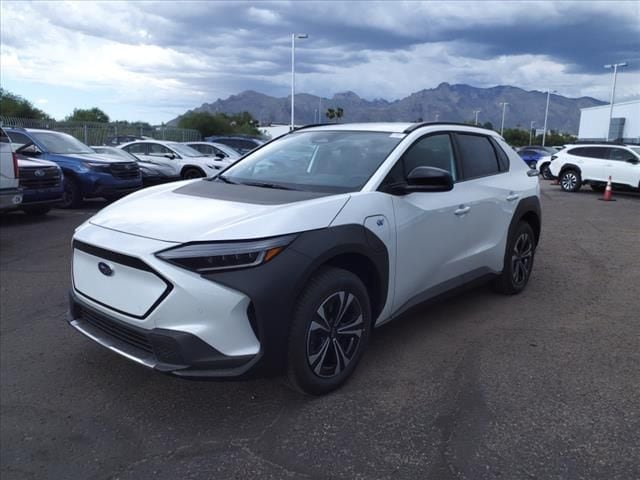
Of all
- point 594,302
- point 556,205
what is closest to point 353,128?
point 594,302

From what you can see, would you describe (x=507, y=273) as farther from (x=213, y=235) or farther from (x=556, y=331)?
(x=213, y=235)

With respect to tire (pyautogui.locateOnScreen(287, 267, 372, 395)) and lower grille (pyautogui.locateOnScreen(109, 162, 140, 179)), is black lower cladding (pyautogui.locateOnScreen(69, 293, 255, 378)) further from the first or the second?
lower grille (pyautogui.locateOnScreen(109, 162, 140, 179))

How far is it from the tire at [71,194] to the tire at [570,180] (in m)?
16.0

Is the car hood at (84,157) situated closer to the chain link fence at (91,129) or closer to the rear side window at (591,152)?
the chain link fence at (91,129)

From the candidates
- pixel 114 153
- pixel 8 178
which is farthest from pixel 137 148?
pixel 8 178

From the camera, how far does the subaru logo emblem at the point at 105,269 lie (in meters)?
3.03

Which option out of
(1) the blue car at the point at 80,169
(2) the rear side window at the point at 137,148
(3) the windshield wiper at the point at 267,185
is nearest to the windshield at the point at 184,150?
(2) the rear side window at the point at 137,148

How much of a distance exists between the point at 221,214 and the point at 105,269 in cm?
73

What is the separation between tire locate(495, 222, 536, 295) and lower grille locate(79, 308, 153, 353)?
347cm

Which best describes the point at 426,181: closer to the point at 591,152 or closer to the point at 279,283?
the point at 279,283

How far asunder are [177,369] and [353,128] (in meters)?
2.50

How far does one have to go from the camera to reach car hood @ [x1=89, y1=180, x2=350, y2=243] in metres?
2.86

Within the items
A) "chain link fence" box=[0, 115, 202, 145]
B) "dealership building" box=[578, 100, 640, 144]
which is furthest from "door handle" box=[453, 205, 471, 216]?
"dealership building" box=[578, 100, 640, 144]

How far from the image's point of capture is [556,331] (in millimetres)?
4477
